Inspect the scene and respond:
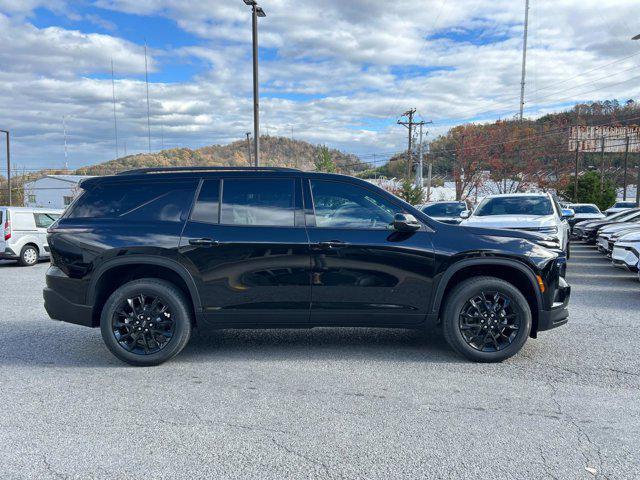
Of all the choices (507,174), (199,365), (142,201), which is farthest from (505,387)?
(507,174)

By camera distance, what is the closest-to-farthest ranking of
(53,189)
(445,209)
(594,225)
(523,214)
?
(523,214) < (594,225) < (445,209) < (53,189)

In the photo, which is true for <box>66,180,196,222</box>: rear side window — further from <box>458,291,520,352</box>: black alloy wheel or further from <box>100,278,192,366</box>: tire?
<box>458,291,520,352</box>: black alloy wheel

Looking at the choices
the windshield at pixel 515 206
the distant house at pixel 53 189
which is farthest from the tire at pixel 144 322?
the distant house at pixel 53 189

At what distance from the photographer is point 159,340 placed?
4945 millimetres

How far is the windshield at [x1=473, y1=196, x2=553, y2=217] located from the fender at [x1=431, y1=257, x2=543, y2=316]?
267 inches

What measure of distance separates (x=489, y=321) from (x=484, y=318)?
0.05 metres

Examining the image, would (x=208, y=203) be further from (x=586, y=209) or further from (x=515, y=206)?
(x=586, y=209)

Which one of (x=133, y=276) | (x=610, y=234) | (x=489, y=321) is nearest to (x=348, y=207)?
(x=489, y=321)

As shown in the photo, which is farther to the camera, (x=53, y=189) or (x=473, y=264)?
(x=53, y=189)

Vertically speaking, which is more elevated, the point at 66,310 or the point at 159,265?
the point at 159,265

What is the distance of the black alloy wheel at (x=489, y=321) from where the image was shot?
16.1 feet

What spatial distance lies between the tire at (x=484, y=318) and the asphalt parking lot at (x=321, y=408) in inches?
5.5

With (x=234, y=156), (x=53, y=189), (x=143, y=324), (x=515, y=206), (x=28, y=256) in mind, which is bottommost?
(x=28, y=256)

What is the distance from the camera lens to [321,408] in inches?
152
